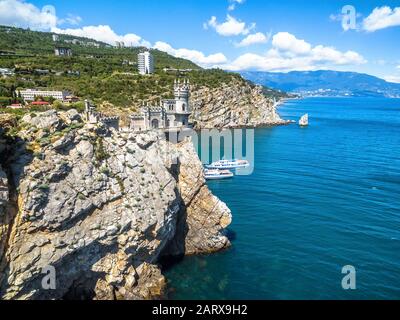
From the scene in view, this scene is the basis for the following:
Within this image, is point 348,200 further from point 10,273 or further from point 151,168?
point 10,273

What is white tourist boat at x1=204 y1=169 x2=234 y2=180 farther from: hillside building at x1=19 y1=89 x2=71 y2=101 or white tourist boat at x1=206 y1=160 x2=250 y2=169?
hillside building at x1=19 y1=89 x2=71 y2=101

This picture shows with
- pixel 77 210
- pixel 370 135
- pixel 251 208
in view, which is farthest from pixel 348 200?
pixel 370 135

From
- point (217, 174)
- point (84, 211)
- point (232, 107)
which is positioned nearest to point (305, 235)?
point (84, 211)

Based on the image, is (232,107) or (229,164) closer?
(229,164)

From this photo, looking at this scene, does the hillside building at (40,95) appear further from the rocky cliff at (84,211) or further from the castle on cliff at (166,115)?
the rocky cliff at (84,211)

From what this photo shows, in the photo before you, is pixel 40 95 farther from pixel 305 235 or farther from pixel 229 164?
pixel 305 235

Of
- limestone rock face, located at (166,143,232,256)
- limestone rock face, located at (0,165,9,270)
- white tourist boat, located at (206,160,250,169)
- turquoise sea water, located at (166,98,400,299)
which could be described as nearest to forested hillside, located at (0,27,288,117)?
white tourist boat, located at (206,160,250,169)

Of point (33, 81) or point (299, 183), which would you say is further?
point (33, 81)
